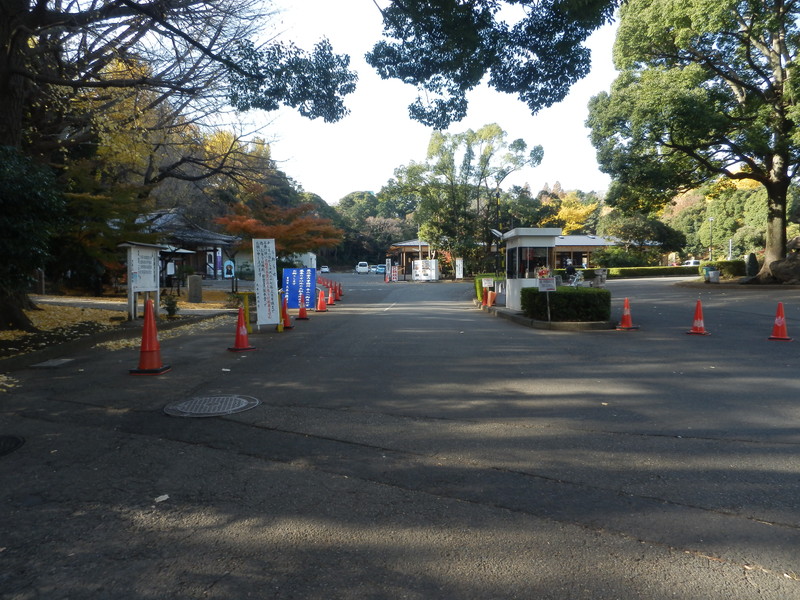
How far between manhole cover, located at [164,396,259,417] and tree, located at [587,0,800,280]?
23.5 m

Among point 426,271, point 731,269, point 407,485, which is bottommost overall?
point 407,485

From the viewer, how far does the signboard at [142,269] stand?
14.2 meters

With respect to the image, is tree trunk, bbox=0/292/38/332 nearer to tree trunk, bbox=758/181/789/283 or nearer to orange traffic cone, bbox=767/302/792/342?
orange traffic cone, bbox=767/302/792/342

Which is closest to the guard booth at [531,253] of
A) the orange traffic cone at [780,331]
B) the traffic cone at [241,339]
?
the orange traffic cone at [780,331]

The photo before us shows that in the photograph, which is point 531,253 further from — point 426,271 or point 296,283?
point 426,271

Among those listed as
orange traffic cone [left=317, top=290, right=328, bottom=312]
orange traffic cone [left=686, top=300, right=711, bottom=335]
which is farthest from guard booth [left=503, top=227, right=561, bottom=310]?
orange traffic cone [left=317, top=290, right=328, bottom=312]

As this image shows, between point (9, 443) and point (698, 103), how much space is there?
87.7 ft

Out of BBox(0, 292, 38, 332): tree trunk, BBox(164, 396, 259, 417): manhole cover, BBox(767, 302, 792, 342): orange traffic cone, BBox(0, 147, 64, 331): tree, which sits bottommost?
BBox(164, 396, 259, 417): manhole cover

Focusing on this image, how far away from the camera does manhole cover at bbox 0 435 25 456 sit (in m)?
5.09

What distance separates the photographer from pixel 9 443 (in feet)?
17.3

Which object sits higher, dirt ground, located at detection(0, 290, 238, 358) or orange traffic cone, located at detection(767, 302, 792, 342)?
dirt ground, located at detection(0, 290, 238, 358)

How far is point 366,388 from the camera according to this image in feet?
24.5

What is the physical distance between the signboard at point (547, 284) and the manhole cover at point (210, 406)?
29.8 ft

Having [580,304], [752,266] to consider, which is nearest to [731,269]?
[752,266]
